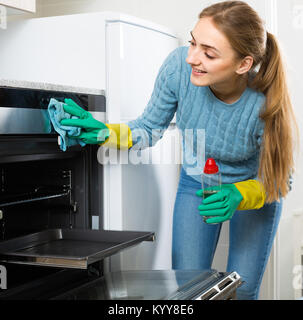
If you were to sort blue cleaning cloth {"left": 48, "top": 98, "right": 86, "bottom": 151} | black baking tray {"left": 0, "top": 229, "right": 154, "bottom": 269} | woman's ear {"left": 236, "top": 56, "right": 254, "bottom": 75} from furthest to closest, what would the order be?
woman's ear {"left": 236, "top": 56, "right": 254, "bottom": 75} → blue cleaning cloth {"left": 48, "top": 98, "right": 86, "bottom": 151} → black baking tray {"left": 0, "top": 229, "right": 154, "bottom": 269}

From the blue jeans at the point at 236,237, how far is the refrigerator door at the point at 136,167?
0.36 ft

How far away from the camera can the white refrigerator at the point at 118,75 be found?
1569 millimetres

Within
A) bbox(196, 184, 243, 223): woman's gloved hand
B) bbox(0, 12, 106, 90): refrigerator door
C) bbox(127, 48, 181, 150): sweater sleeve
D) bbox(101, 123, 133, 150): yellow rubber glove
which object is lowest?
bbox(196, 184, 243, 223): woman's gloved hand

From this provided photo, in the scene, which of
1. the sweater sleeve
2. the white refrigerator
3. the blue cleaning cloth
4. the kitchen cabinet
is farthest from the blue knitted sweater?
the kitchen cabinet

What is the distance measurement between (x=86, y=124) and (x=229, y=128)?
0.43 meters

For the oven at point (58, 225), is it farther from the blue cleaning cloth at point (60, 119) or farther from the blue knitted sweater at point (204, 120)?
the blue knitted sweater at point (204, 120)

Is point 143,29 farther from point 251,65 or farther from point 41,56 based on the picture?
point 251,65

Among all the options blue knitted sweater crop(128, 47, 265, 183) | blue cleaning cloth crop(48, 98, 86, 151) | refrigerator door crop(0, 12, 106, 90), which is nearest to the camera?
blue cleaning cloth crop(48, 98, 86, 151)

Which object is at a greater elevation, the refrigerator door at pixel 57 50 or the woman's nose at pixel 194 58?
the refrigerator door at pixel 57 50

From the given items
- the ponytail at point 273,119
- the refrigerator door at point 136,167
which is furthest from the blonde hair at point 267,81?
the refrigerator door at point 136,167

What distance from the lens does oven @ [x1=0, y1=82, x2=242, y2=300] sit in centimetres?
119

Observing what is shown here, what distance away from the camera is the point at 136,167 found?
1643 millimetres

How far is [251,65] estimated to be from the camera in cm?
144

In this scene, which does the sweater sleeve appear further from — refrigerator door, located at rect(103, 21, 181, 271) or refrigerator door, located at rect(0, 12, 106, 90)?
refrigerator door, located at rect(0, 12, 106, 90)
